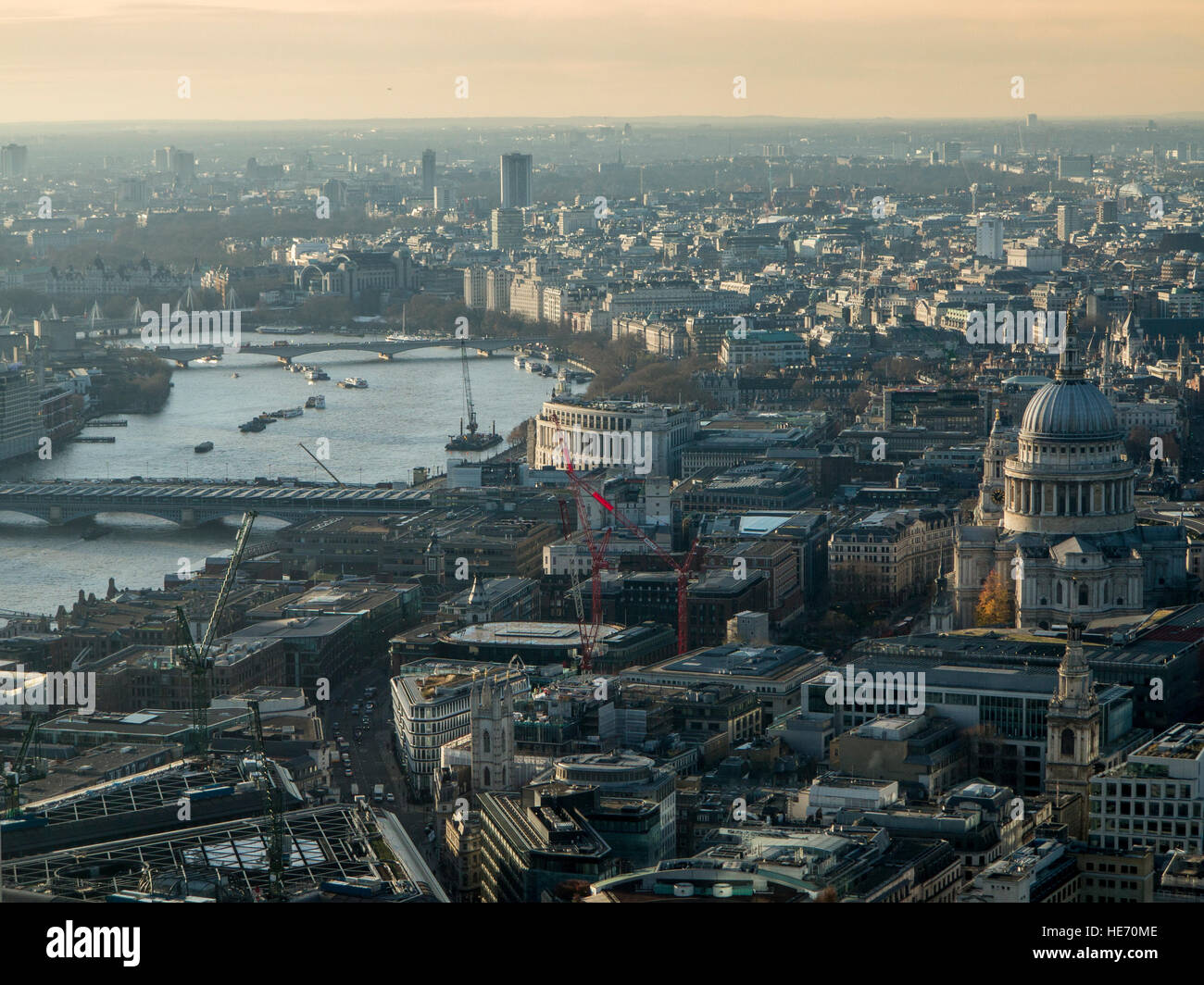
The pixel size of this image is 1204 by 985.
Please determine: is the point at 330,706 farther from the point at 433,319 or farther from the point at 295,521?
the point at 433,319

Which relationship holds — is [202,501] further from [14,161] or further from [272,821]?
[14,161]

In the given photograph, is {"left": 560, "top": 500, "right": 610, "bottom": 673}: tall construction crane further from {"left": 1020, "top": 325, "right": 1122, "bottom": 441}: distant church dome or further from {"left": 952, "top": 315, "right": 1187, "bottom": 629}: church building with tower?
{"left": 1020, "top": 325, "right": 1122, "bottom": 441}: distant church dome

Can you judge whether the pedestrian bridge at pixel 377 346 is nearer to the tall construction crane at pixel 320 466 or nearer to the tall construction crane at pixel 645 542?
the tall construction crane at pixel 320 466

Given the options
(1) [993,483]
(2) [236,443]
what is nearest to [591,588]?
(1) [993,483]

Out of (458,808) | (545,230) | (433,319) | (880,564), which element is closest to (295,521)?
(880,564)

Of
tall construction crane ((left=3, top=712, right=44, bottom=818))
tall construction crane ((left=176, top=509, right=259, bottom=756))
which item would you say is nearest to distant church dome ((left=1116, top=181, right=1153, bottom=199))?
tall construction crane ((left=176, top=509, right=259, bottom=756))
